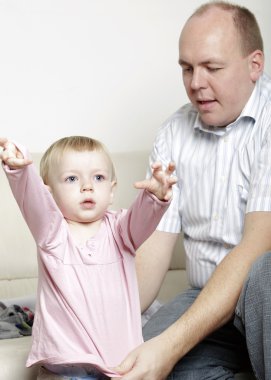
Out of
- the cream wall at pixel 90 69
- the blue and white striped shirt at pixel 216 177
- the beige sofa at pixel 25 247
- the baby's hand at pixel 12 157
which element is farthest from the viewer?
the cream wall at pixel 90 69

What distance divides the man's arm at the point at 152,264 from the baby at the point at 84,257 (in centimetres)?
46

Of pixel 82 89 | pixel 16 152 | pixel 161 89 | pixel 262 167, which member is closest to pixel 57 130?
pixel 82 89

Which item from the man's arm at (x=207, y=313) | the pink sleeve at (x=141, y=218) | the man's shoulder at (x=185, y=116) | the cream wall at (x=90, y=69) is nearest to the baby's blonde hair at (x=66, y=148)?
the pink sleeve at (x=141, y=218)

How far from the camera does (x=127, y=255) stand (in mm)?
1726

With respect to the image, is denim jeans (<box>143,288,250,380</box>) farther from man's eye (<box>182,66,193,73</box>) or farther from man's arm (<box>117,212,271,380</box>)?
man's eye (<box>182,66,193,73</box>)

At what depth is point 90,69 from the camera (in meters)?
2.94

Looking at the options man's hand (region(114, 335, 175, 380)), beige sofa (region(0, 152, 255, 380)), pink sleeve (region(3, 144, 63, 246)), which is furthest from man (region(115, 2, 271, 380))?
pink sleeve (region(3, 144, 63, 246))

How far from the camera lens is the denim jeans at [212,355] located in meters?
1.93

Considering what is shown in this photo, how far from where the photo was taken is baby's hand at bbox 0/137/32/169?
146 centimetres

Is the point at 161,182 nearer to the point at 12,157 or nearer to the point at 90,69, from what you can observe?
the point at 12,157

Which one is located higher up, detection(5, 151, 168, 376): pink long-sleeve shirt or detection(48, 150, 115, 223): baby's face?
detection(48, 150, 115, 223): baby's face

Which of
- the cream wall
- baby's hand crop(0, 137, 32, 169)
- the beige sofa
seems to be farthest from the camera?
the cream wall

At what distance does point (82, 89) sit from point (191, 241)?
0.92m

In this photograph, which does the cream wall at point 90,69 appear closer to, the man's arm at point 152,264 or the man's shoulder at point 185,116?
the man's shoulder at point 185,116
